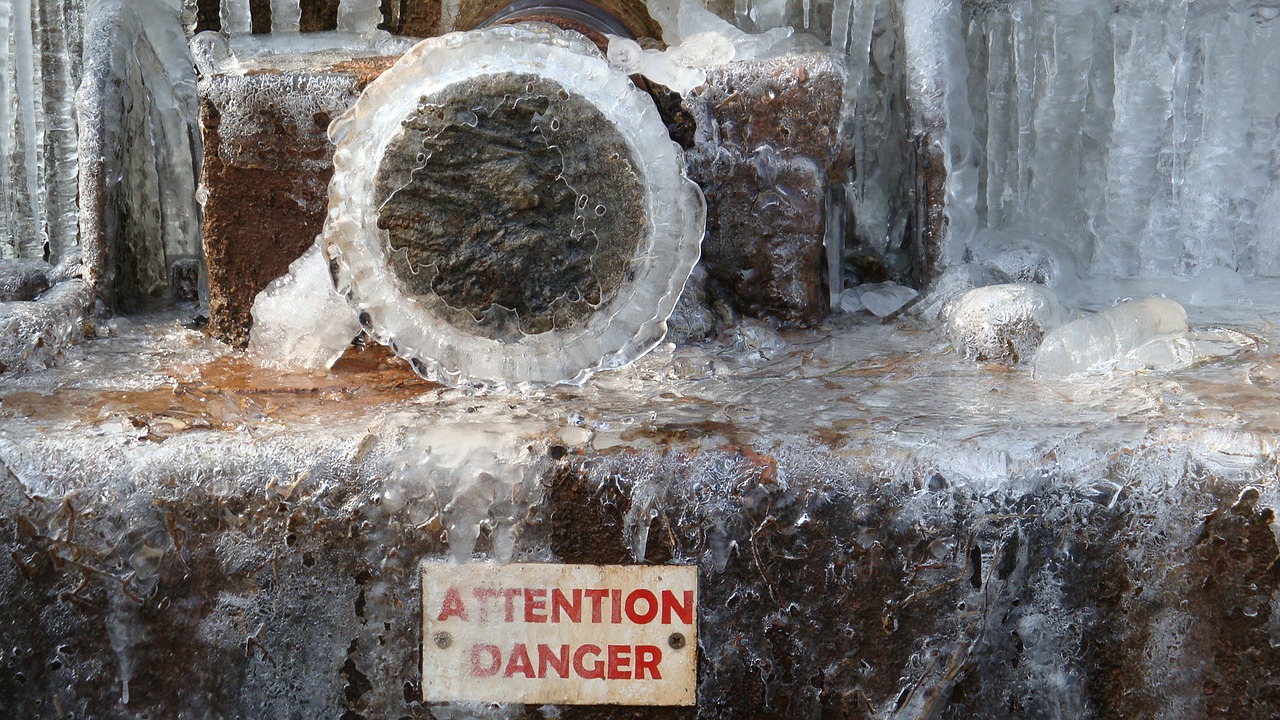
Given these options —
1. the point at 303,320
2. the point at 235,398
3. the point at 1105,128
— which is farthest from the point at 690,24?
the point at 235,398

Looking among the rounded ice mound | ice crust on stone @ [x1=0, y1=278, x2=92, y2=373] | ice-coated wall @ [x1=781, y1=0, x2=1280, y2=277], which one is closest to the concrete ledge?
the rounded ice mound

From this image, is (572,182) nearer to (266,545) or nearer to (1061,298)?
(266,545)

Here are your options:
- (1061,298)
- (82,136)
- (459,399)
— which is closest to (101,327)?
(82,136)

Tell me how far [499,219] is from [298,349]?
0.54 metres

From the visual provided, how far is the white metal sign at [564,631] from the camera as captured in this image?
4.75ft

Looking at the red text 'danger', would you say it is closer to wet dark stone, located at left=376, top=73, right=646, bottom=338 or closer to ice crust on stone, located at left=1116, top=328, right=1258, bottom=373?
wet dark stone, located at left=376, top=73, right=646, bottom=338

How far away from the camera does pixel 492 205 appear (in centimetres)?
170

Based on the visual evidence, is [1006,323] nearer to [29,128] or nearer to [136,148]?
[136,148]

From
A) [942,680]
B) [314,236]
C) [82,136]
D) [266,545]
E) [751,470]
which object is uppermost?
[82,136]

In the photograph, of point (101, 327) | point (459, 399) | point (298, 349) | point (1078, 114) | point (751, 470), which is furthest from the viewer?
point (1078, 114)

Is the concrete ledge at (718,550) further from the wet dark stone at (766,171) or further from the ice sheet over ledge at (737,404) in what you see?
the wet dark stone at (766,171)

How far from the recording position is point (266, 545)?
4.77 feet

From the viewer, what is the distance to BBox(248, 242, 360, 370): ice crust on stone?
6.47 ft

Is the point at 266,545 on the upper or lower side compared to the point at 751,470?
lower
